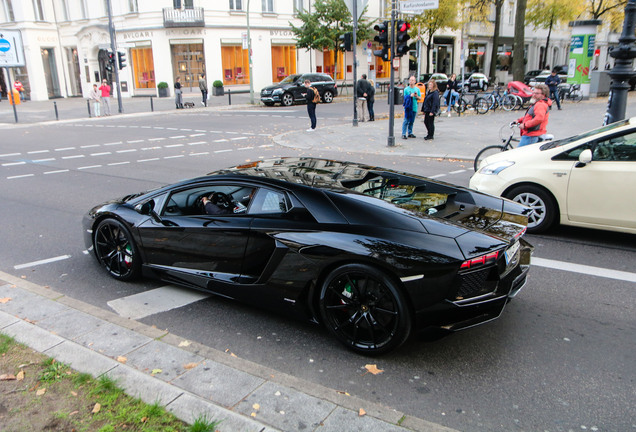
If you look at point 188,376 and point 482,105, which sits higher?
point 482,105

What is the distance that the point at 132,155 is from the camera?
1450cm

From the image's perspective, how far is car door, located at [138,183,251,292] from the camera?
14.6ft

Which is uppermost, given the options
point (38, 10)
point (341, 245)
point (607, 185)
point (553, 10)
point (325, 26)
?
point (38, 10)

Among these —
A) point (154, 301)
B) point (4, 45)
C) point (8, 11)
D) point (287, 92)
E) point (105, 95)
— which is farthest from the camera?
point (8, 11)

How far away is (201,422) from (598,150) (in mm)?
5647

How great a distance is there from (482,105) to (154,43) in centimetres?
2758

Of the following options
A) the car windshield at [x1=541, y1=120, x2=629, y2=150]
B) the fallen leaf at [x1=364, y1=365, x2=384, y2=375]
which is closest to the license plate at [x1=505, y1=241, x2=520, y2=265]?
the fallen leaf at [x1=364, y1=365, x2=384, y2=375]

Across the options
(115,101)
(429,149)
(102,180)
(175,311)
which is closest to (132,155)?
(102,180)

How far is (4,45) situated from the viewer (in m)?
26.4

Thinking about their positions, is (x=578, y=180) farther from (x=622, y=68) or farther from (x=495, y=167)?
(x=622, y=68)

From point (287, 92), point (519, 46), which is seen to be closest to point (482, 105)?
point (519, 46)

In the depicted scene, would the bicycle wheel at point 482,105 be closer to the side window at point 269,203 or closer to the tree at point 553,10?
the side window at point 269,203

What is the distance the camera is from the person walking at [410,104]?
15.6 meters

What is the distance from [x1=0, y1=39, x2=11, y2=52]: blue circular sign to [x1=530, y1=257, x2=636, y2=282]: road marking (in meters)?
29.0
